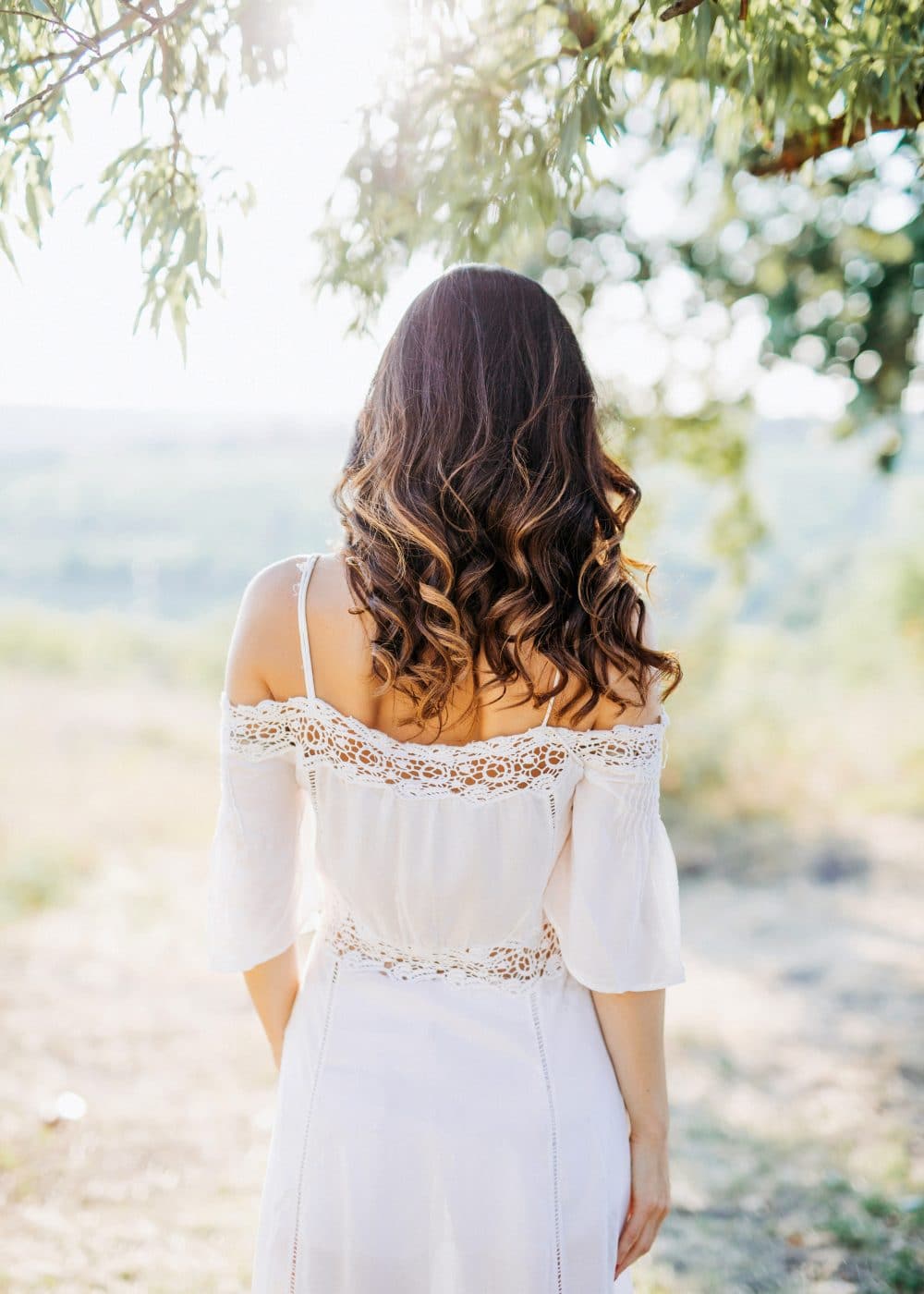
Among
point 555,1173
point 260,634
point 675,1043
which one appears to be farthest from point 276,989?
point 675,1043

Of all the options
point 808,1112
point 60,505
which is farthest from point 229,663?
point 60,505

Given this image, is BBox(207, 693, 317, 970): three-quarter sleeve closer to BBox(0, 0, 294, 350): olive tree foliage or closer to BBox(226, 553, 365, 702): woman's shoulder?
BBox(226, 553, 365, 702): woman's shoulder

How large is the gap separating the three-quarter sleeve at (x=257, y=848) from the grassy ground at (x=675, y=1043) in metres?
1.56

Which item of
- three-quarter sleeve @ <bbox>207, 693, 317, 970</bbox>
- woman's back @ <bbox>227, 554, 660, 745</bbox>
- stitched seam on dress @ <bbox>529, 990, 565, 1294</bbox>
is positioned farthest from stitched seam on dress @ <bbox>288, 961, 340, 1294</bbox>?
woman's back @ <bbox>227, 554, 660, 745</bbox>

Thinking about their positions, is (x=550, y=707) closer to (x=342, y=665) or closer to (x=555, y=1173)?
(x=342, y=665)

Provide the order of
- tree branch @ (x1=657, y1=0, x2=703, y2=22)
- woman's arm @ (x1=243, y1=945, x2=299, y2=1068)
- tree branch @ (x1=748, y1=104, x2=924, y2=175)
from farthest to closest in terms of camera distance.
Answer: tree branch @ (x1=748, y1=104, x2=924, y2=175)
woman's arm @ (x1=243, y1=945, x2=299, y2=1068)
tree branch @ (x1=657, y1=0, x2=703, y2=22)

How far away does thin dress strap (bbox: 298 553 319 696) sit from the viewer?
129 cm

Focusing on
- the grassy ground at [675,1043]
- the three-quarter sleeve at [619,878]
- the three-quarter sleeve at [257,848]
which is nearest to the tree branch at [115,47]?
the three-quarter sleeve at [257,848]

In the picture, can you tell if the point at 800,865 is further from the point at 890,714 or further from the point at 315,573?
the point at 315,573

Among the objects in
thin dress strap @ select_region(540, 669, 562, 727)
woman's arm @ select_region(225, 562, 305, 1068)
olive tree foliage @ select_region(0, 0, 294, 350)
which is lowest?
thin dress strap @ select_region(540, 669, 562, 727)

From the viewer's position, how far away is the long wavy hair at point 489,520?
127cm

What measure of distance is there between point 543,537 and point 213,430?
45.3 feet

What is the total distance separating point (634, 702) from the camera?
1299mm

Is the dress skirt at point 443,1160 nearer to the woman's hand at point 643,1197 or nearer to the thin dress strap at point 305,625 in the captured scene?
the woman's hand at point 643,1197
